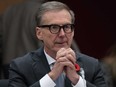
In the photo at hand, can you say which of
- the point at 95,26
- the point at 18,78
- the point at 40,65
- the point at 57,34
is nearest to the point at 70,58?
the point at 57,34

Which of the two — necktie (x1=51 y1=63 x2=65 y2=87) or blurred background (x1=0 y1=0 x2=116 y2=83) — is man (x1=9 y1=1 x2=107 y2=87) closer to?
necktie (x1=51 y1=63 x2=65 y2=87)

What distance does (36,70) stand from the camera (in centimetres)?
427

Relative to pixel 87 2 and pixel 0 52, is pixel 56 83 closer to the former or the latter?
pixel 0 52

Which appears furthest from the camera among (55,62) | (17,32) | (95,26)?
(95,26)

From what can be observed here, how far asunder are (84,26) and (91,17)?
16 centimetres

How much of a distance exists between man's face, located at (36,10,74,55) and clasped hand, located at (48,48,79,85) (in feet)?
0.20

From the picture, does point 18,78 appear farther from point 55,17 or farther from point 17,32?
point 17,32

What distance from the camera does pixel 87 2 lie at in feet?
26.7

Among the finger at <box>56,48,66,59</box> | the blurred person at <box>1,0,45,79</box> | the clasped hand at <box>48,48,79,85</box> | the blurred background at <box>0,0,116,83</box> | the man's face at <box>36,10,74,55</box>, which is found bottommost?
A: the blurred background at <box>0,0,116,83</box>

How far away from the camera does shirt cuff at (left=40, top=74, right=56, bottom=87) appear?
13.4 feet

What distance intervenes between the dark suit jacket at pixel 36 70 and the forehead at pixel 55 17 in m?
0.31

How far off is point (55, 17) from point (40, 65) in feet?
1.24

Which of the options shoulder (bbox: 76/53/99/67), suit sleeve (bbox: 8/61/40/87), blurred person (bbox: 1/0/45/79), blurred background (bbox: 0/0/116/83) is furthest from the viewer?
blurred background (bbox: 0/0/116/83)

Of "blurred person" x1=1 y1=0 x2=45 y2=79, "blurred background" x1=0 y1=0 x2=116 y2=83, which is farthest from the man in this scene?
"blurred background" x1=0 y1=0 x2=116 y2=83
